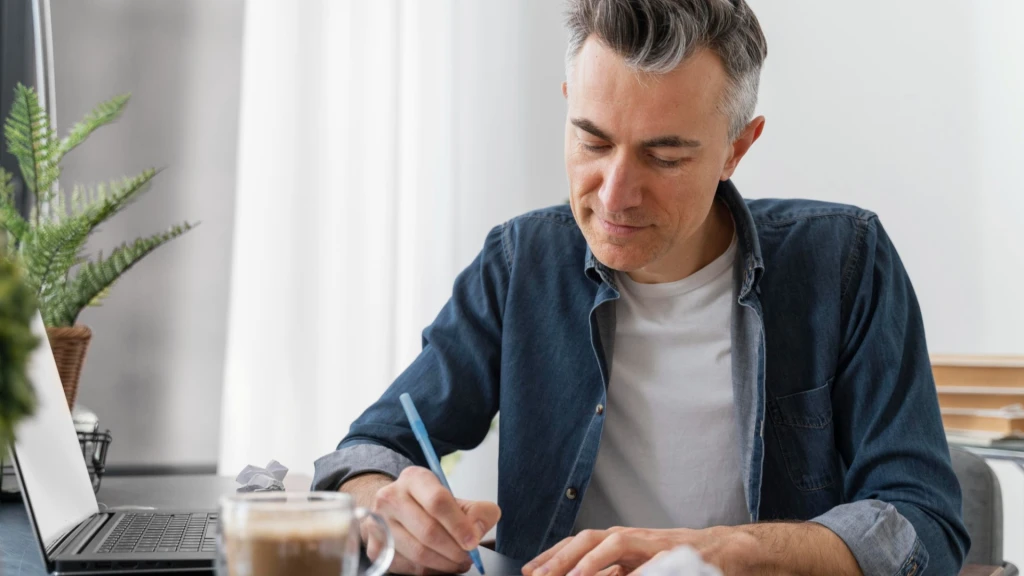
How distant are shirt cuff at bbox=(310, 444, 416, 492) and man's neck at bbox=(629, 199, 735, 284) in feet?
1.54

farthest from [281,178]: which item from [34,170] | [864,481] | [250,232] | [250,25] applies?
[864,481]

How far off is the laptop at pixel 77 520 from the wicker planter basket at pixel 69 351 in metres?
0.28

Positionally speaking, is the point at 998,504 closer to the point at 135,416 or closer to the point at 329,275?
the point at 329,275

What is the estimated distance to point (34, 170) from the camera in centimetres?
171

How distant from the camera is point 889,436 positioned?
1.16 metres

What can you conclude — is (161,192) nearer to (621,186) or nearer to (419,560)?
(621,186)

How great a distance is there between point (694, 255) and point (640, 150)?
10.3 inches

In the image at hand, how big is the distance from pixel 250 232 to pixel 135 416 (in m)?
0.59

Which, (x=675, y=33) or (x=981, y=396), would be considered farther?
(x=981, y=396)

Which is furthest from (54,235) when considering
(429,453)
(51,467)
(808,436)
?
(808,436)

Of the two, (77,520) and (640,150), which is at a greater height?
(640,150)

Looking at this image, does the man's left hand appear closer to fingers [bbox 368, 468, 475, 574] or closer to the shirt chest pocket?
fingers [bbox 368, 468, 475, 574]

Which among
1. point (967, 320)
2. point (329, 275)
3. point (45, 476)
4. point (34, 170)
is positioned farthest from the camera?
point (329, 275)

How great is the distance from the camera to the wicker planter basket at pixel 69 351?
150 centimetres
